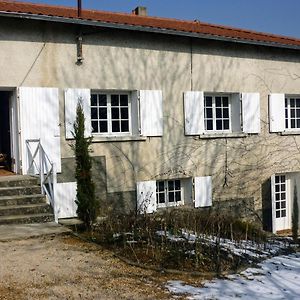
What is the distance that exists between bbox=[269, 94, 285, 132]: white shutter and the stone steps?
721 centimetres

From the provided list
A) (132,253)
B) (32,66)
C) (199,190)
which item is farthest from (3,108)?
(132,253)

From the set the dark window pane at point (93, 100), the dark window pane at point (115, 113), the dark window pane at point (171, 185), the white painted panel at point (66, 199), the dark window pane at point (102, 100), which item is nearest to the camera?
the white painted panel at point (66, 199)

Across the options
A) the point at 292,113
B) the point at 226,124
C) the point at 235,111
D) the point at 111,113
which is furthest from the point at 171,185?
the point at 292,113

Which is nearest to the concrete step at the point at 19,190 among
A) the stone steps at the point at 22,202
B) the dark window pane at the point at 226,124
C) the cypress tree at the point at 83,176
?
the stone steps at the point at 22,202

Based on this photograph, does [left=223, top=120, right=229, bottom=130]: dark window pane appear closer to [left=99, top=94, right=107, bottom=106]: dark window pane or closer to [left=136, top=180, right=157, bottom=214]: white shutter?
[left=136, top=180, right=157, bottom=214]: white shutter

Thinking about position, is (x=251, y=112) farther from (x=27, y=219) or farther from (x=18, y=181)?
(x=27, y=219)

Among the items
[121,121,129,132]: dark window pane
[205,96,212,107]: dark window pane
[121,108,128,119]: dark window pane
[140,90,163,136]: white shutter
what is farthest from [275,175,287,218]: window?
[121,108,128,119]: dark window pane

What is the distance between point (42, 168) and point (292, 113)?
8.38 metres

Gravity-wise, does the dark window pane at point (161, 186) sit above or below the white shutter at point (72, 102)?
below

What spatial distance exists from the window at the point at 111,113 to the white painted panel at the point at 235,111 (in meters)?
3.20

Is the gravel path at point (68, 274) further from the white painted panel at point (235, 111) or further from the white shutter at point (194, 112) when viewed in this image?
the white painted panel at point (235, 111)

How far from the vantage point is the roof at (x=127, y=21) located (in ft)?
33.5

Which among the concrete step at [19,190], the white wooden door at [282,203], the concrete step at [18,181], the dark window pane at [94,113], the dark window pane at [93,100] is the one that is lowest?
the white wooden door at [282,203]

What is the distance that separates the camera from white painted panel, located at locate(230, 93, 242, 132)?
1325 cm
